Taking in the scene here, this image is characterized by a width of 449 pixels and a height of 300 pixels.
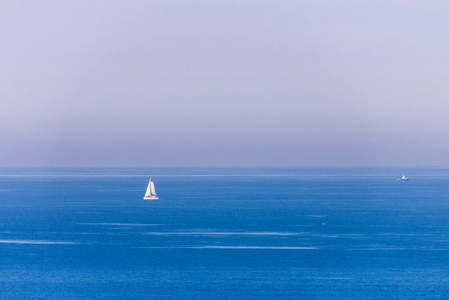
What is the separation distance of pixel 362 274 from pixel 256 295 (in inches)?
534

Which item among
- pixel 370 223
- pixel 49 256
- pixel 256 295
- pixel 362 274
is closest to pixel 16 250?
pixel 49 256

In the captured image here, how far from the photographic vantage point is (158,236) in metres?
89.4

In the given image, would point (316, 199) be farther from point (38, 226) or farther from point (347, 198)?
point (38, 226)

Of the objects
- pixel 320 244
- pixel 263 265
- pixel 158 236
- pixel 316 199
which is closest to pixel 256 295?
pixel 263 265

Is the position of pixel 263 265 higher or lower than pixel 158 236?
lower

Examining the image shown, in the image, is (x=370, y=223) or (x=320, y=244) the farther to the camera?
(x=370, y=223)

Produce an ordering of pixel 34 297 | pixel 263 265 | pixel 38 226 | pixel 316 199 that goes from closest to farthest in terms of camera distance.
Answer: pixel 34 297 → pixel 263 265 → pixel 38 226 → pixel 316 199

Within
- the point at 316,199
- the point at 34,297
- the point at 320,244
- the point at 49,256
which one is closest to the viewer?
the point at 34,297

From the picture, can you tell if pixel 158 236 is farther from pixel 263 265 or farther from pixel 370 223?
pixel 370 223

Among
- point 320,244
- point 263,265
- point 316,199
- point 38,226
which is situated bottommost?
point 263,265

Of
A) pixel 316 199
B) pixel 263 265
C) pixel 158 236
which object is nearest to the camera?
pixel 263 265

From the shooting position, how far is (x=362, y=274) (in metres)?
64.4

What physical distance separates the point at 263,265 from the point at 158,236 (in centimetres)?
2501

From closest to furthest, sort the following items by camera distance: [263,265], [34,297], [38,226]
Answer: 1. [34,297]
2. [263,265]
3. [38,226]
